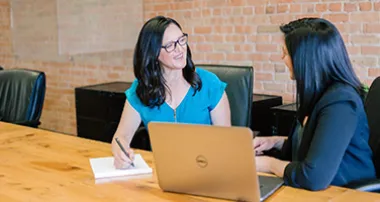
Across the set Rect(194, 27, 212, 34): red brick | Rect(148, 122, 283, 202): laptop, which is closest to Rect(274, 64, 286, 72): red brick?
Rect(194, 27, 212, 34): red brick

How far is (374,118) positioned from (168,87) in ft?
2.89

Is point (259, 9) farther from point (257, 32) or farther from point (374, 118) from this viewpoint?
point (374, 118)

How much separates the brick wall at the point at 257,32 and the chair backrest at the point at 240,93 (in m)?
0.95

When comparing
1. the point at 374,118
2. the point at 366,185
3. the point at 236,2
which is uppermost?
the point at 236,2

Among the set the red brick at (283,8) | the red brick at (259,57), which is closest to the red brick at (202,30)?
the red brick at (259,57)

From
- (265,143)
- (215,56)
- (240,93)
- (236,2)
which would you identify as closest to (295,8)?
(236,2)

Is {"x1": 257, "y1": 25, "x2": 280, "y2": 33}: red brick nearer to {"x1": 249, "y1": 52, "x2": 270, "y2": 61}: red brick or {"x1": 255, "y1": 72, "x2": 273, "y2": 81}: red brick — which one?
{"x1": 249, "y1": 52, "x2": 270, "y2": 61}: red brick

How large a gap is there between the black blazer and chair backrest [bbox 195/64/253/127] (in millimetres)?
702

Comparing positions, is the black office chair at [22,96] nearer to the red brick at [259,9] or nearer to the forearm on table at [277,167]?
the red brick at [259,9]

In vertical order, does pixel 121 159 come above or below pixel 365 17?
below

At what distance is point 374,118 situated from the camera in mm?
2041

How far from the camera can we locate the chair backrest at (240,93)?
238 cm

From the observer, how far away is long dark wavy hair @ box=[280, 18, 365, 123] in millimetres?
1616

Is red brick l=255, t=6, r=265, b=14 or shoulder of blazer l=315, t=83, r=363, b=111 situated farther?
red brick l=255, t=6, r=265, b=14
